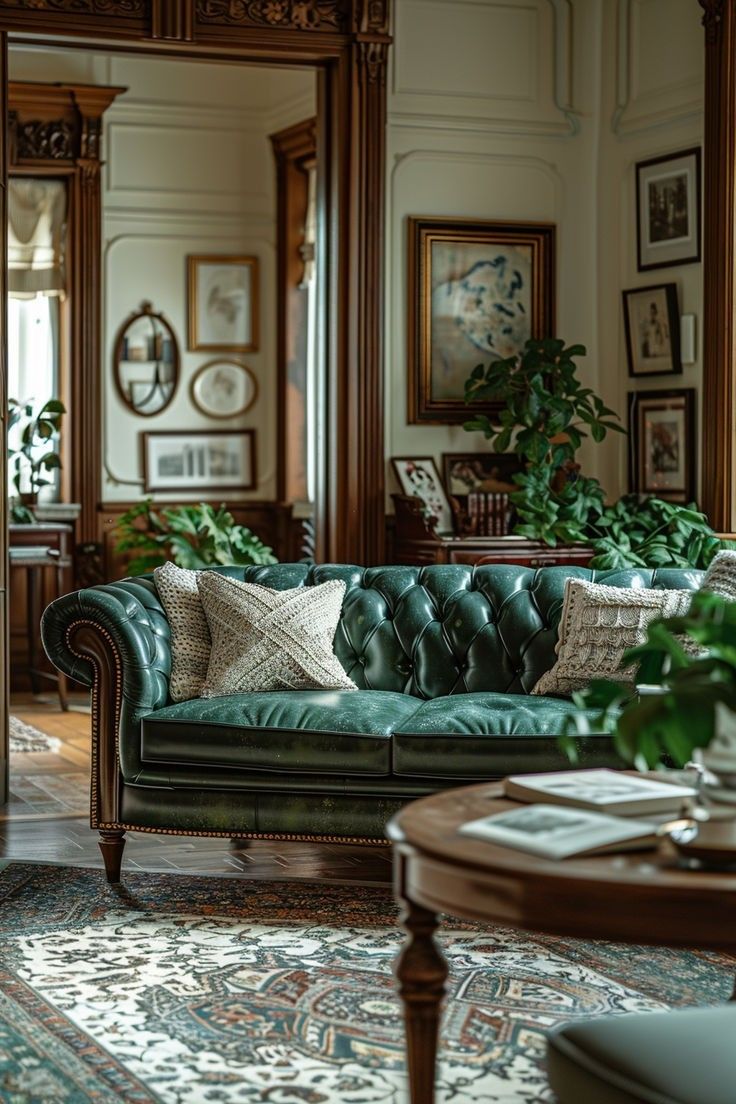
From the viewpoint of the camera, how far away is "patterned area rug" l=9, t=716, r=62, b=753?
6.61 metres

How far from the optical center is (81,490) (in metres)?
8.38

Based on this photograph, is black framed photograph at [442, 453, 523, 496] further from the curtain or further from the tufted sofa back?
the curtain

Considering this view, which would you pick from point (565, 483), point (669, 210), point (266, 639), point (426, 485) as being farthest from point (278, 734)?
point (669, 210)

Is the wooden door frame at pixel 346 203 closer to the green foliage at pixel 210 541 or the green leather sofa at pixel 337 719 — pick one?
the green foliage at pixel 210 541

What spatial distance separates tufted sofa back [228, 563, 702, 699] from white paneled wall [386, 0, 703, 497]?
1693 millimetres

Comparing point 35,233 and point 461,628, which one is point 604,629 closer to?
point 461,628

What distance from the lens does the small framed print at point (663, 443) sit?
6.11 metres

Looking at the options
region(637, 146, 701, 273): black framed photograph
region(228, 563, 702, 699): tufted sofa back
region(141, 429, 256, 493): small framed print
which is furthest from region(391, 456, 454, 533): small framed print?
region(141, 429, 256, 493): small framed print

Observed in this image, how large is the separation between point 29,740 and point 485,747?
3.33m

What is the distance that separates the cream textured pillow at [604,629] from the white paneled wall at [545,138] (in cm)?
205

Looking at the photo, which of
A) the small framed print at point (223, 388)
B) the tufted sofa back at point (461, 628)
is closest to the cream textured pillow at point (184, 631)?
the tufted sofa back at point (461, 628)

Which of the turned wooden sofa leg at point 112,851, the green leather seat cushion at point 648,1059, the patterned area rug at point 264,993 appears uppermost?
the green leather seat cushion at point 648,1059

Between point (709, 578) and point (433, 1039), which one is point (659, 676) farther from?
point (709, 578)

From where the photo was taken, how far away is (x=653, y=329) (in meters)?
6.30
